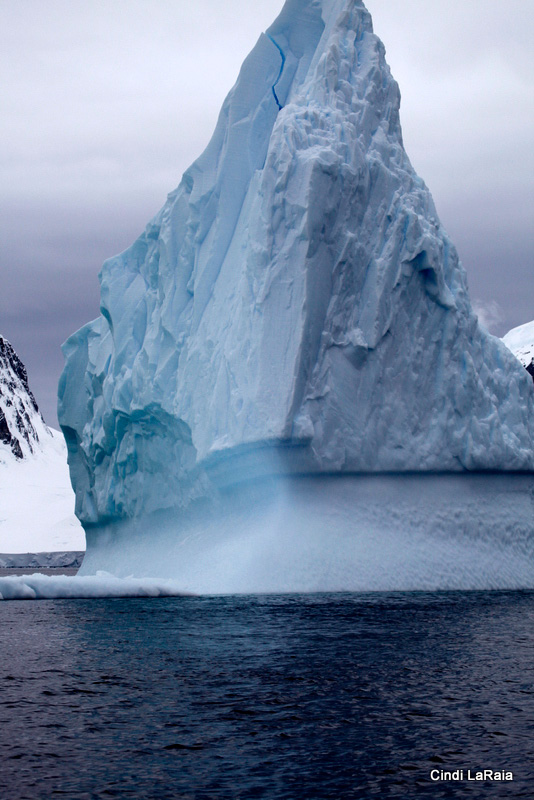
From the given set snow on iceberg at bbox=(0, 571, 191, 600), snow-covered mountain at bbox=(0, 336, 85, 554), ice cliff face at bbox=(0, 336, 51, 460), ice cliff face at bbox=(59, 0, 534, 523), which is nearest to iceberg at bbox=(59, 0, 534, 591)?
ice cliff face at bbox=(59, 0, 534, 523)

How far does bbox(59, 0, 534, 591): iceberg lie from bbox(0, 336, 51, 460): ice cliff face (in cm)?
7045

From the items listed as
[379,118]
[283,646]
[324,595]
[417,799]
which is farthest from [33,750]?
[379,118]

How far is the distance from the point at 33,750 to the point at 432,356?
11.5 m

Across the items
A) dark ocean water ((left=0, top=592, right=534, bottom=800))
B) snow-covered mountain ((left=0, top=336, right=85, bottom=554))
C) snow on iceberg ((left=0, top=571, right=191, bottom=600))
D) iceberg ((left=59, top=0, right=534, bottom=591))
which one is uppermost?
snow-covered mountain ((left=0, top=336, right=85, bottom=554))

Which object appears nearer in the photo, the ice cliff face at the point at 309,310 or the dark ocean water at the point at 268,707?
the dark ocean water at the point at 268,707

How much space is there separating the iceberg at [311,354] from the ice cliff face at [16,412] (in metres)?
70.5

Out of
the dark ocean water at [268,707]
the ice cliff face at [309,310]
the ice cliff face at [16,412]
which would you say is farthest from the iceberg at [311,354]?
the ice cliff face at [16,412]

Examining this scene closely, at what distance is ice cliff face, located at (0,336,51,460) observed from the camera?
8569 centimetres

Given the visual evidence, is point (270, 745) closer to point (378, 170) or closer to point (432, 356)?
point (432, 356)

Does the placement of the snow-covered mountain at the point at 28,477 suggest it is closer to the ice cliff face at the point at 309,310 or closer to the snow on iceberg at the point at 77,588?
the ice cliff face at the point at 309,310

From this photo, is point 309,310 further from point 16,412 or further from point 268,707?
point 16,412

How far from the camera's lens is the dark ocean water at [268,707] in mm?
4062

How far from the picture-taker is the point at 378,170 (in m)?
15.1

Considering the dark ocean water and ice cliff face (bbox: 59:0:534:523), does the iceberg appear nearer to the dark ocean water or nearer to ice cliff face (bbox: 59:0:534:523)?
ice cliff face (bbox: 59:0:534:523)
